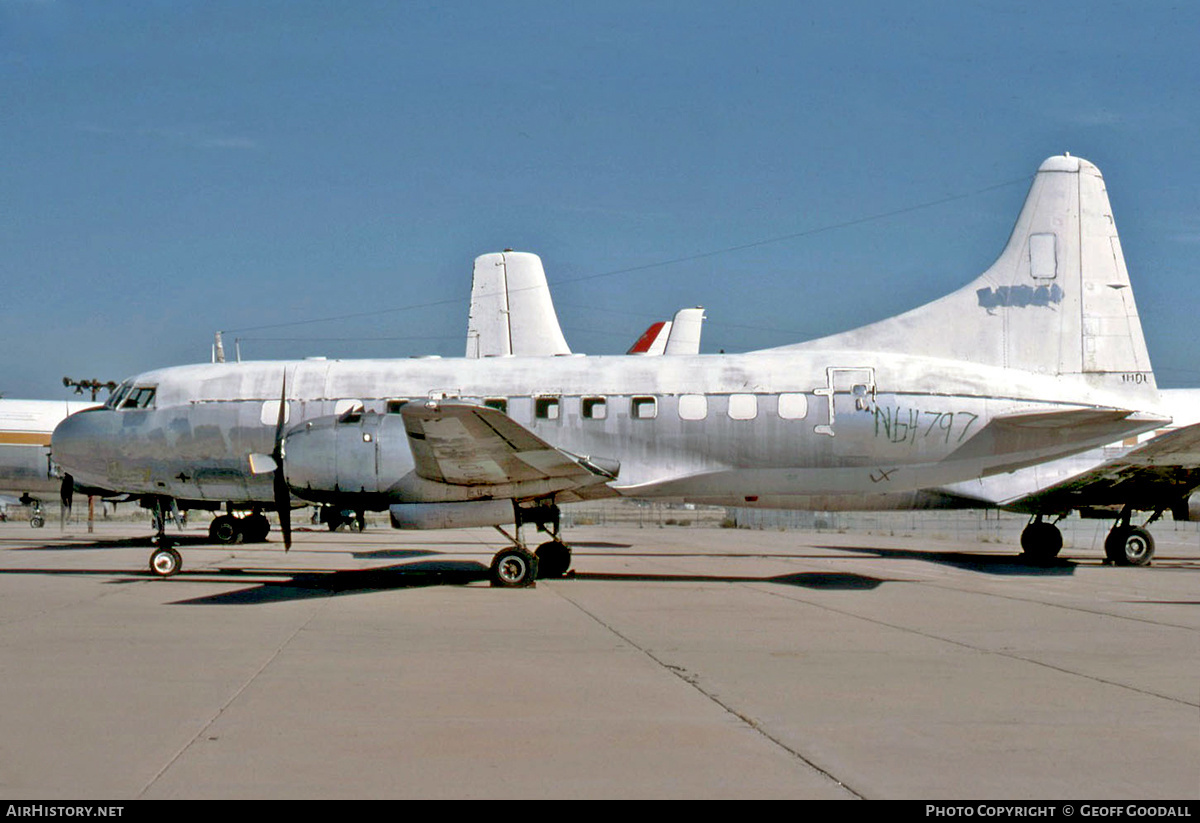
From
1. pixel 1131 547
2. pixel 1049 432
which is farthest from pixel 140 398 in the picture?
pixel 1131 547

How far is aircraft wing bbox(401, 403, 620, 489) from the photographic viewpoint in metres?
13.9

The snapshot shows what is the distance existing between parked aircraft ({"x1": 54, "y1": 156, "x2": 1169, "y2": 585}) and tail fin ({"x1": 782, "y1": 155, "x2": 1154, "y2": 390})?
0.10ft

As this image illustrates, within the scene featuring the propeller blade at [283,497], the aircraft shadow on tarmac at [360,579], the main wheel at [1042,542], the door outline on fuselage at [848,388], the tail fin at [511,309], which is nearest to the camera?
the aircraft shadow on tarmac at [360,579]

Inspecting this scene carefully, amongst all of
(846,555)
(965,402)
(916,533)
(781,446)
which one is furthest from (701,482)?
(916,533)

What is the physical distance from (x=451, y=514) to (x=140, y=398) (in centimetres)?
695

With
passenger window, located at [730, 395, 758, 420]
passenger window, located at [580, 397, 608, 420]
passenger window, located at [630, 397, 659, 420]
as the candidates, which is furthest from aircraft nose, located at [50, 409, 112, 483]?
passenger window, located at [730, 395, 758, 420]

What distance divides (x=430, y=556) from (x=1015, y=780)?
21.2m

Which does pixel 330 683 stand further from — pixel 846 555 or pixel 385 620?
pixel 846 555

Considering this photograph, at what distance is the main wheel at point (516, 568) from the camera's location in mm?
16141

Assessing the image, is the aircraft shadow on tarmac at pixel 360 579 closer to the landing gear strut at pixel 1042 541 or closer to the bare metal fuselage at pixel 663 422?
the bare metal fuselage at pixel 663 422

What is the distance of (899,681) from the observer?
8242 millimetres

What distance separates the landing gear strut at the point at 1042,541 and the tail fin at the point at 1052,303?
8.38m

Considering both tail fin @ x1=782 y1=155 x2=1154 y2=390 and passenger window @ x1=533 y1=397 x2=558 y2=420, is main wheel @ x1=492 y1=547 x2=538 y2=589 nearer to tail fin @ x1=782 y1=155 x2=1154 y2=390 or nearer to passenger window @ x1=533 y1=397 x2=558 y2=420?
passenger window @ x1=533 y1=397 x2=558 y2=420

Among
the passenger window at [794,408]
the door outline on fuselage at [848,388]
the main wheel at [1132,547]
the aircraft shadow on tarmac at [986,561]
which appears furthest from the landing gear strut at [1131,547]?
the passenger window at [794,408]
